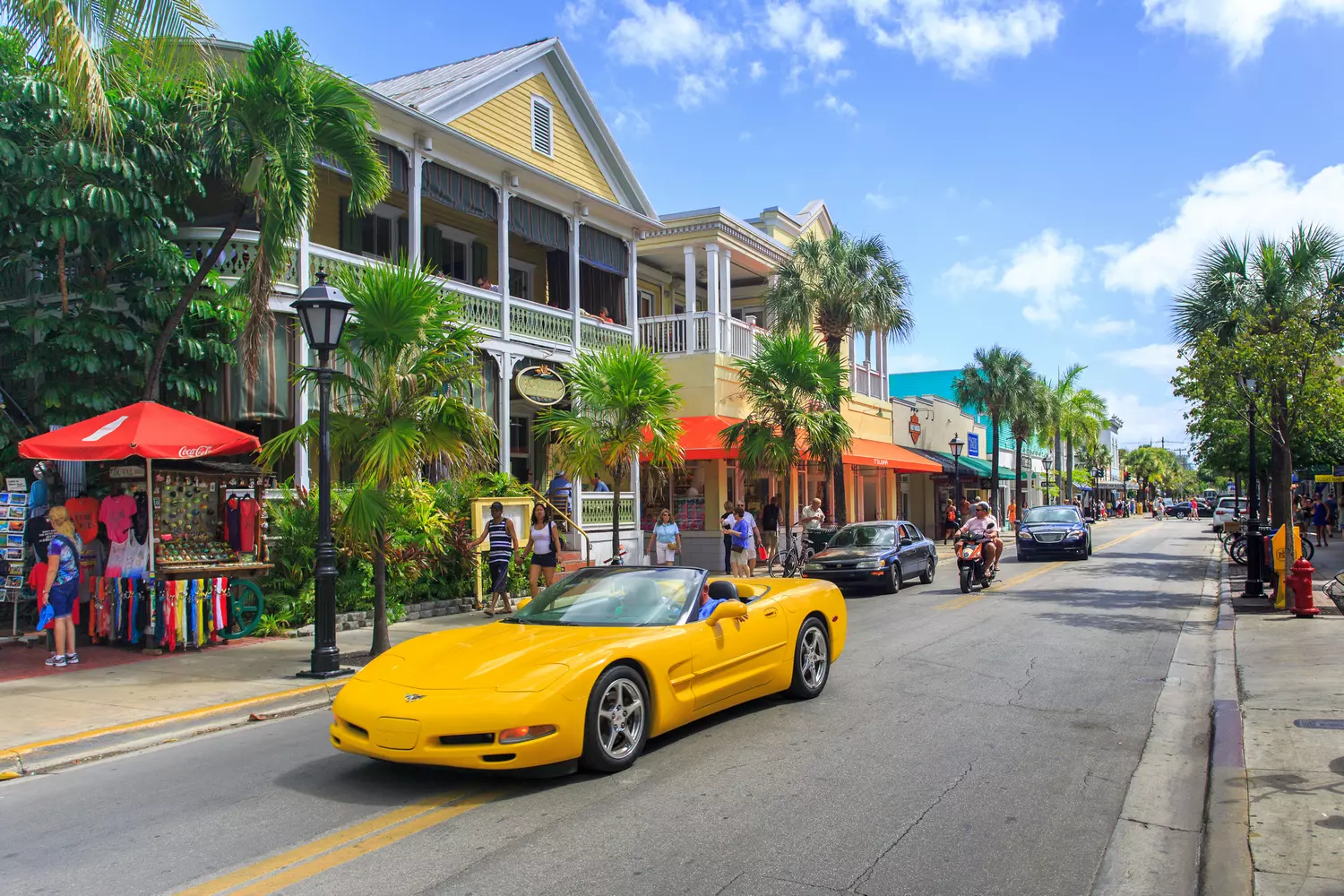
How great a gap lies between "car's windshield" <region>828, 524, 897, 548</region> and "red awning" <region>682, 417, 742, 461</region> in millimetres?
4718

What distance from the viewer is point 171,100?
1325cm

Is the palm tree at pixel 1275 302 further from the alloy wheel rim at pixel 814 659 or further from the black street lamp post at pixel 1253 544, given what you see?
the alloy wheel rim at pixel 814 659

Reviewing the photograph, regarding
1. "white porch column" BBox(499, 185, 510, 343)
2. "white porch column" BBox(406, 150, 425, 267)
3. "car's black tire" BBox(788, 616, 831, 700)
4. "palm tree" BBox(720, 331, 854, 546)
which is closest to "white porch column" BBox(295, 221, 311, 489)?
"white porch column" BBox(406, 150, 425, 267)

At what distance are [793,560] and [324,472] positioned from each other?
12682 millimetres

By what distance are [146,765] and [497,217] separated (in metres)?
14.1

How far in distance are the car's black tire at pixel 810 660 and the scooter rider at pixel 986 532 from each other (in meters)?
10.5

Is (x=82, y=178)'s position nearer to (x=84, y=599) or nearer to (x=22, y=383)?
(x=22, y=383)

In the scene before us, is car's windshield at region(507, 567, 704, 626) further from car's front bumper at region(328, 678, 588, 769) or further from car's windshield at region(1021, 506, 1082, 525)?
car's windshield at region(1021, 506, 1082, 525)

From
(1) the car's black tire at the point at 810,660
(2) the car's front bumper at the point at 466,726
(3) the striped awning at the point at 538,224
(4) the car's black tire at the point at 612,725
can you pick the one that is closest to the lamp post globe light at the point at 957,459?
(3) the striped awning at the point at 538,224

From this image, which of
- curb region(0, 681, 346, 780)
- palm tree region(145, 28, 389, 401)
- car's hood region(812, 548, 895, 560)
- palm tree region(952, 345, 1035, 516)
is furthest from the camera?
palm tree region(952, 345, 1035, 516)

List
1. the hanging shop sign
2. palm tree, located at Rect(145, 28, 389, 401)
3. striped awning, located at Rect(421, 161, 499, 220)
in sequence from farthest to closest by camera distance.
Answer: the hanging shop sign
striped awning, located at Rect(421, 161, 499, 220)
palm tree, located at Rect(145, 28, 389, 401)

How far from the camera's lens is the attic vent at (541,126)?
2091 centimetres

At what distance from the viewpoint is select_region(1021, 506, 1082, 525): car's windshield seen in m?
27.6

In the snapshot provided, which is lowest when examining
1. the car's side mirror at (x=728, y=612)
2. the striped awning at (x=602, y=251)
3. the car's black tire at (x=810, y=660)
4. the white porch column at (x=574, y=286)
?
the car's black tire at (x=810, y=660)
